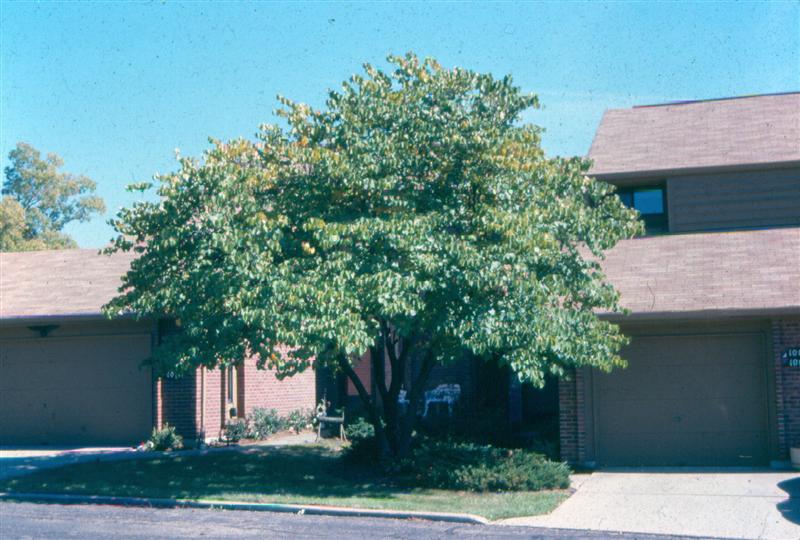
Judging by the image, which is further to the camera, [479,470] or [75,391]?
[75,391]

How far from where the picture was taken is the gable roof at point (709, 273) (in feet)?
48.5

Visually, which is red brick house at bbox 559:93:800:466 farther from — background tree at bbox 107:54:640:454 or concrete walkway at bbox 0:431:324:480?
concrete walkway at bbox 0:431:324:480

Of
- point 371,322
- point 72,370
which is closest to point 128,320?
point 72,370

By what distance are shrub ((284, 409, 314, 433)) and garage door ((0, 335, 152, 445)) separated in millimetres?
3884

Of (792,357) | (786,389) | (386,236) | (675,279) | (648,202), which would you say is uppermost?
(648,202)

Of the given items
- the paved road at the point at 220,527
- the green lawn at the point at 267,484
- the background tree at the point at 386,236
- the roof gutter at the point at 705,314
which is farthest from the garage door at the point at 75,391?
the roof gutter at the point at 705,314

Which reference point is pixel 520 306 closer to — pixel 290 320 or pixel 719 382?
pixel 290 320

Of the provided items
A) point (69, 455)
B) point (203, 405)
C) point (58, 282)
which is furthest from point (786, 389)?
point (58, 282)

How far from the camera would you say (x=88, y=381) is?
66.0 feet

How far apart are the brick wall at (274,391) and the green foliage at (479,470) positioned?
22.5ft

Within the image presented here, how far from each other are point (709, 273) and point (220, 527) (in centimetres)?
1013

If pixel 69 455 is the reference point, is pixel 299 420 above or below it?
above

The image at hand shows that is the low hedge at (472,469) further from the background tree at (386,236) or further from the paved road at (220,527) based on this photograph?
the paved road at (220,527)

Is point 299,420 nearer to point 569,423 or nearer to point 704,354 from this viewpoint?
point 569,423
